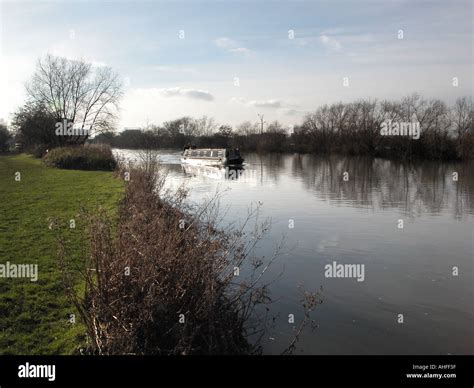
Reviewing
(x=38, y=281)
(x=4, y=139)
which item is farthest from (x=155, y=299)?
(x=4, y=139)

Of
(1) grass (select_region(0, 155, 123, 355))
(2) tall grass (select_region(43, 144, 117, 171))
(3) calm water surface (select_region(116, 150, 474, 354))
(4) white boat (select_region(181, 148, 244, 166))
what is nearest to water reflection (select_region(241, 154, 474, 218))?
(3) calm water surface (select_region(116, 150, 474, 354))

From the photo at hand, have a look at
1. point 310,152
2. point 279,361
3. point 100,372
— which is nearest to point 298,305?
point 279,361

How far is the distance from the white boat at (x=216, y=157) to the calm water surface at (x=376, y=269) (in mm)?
23724

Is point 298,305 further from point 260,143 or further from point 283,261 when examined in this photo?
point 260,143

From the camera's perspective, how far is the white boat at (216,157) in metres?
43.9

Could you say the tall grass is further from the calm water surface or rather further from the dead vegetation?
the dead vegetation

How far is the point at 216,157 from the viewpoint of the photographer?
148 feet

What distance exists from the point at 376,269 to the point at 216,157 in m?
36.1

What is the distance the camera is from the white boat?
43906 mm

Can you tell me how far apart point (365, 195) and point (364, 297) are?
13.5 metres

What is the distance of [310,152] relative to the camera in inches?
2931

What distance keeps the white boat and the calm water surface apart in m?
23.7

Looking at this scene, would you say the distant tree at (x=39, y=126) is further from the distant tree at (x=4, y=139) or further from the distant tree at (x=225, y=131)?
the distant tree at (x=225, y=131)

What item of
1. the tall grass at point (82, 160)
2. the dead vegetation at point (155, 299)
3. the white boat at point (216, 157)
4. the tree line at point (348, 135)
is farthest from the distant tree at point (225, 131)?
the dead vegetation at point (155, 299)
